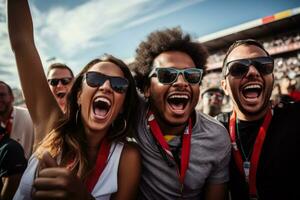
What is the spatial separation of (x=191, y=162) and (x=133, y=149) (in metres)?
0.62

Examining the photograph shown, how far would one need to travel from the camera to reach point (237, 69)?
2863mm

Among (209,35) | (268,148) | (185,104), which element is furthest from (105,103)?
(209,35)

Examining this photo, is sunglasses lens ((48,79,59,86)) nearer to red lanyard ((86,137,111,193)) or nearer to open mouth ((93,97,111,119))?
open mouth ((93,97,111,119))

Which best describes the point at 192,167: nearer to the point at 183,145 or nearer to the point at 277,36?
the point at 183,145

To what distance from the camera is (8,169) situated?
2744mm

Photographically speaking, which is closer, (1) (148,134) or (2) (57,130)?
(2) (57,130)

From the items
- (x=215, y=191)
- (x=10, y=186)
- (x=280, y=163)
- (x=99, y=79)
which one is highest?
(x=99, y=79)

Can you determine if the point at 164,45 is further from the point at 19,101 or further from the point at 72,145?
the point at 19,101

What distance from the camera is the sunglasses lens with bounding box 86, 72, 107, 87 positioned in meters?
2.49

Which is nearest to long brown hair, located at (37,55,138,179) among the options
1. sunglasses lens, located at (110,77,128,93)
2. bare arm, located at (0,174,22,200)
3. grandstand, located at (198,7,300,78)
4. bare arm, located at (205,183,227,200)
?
sunglasses lens, located at (110,77,128,93)

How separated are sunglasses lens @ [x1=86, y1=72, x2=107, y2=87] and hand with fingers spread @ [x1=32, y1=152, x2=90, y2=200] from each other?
100 centimetres

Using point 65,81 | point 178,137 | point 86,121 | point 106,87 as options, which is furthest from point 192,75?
point 65,81

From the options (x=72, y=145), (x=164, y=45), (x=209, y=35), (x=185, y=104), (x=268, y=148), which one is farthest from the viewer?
(x=209, y=35)

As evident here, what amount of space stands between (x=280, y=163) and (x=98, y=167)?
1770 mm
